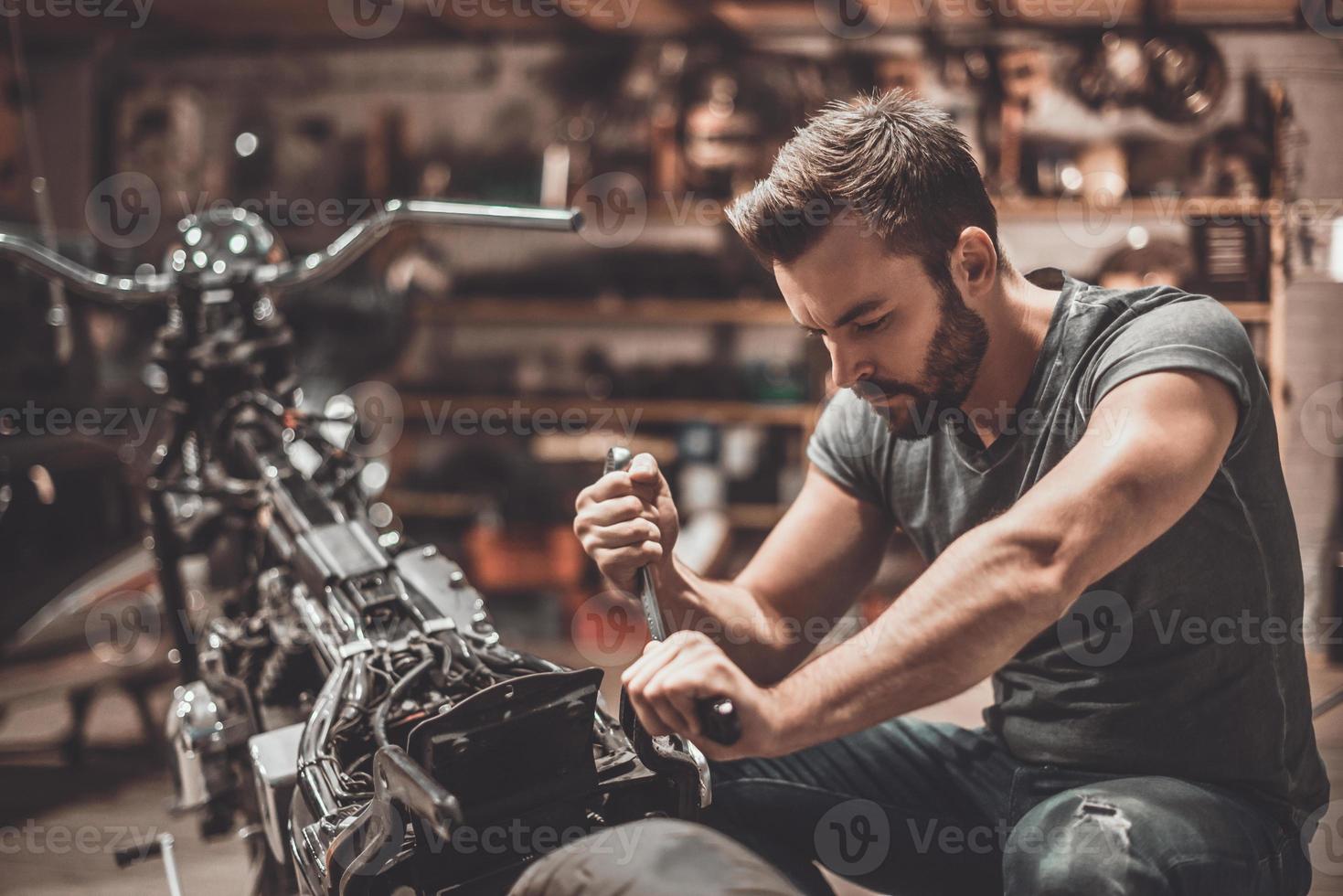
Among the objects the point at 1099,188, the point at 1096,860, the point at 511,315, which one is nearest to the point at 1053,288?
the point at 1096,860

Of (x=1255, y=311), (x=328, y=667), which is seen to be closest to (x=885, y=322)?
(x=328, y=667)

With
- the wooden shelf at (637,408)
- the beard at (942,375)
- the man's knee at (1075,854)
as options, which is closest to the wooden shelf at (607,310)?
the wooden shelf at (637,408)

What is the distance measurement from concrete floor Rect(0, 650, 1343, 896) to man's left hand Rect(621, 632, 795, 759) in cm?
81

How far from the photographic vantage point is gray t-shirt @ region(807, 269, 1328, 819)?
1080 mm

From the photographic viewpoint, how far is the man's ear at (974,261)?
1.15 metres

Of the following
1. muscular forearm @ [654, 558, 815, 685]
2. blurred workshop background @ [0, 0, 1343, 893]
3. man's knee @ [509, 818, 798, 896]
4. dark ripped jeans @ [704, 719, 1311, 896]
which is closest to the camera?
man's knee @ [509, 818, 798, 896]

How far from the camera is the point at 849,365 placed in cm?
118

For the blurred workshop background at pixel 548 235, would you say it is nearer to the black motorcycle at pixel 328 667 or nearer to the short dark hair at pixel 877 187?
the black motorcycle at pixel 328 667

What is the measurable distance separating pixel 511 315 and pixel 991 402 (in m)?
3.27

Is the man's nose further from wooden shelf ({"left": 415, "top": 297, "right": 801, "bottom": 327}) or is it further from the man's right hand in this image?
wooden shelf ({"left": 415, "top": 297, "right": 801, "bottom": 327})

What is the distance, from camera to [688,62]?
4.25m

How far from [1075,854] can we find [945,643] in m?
0.24

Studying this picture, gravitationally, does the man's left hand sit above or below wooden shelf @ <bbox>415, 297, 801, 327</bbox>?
below

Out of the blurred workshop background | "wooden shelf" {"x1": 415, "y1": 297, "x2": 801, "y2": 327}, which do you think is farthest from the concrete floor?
"wooden shelf" {"x1": 415, "y1": 297, "x2": 801, "y2": 327}
